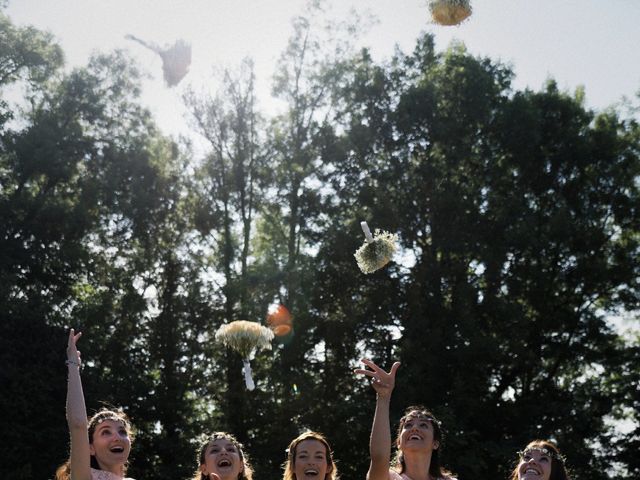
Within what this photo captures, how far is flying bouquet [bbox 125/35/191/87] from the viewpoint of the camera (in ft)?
29.8

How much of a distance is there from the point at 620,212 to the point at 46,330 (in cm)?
1429

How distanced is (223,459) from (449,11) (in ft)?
14.2

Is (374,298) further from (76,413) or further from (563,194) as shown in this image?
(76,413)

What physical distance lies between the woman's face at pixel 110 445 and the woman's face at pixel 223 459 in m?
0.50

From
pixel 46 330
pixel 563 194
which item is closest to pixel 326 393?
pixel 46 330

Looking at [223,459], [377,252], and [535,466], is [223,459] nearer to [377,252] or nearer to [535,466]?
[535,466]

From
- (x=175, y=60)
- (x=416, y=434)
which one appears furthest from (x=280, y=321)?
(x=416, y=434)

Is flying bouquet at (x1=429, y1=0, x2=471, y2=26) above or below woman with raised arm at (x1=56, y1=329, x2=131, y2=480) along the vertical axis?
above

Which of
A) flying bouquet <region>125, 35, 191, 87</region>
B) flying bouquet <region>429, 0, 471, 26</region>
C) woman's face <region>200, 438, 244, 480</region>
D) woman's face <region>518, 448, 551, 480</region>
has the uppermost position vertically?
flying bouquet <region>125, 35, 191, 87</region>

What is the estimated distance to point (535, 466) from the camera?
5.14 m

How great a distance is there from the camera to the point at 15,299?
57.9ft

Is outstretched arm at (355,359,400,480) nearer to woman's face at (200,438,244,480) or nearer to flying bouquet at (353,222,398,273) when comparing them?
woman's face at (200,438,244,480)

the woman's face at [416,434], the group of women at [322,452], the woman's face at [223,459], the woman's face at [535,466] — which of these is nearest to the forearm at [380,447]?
the group of women at [322,452]

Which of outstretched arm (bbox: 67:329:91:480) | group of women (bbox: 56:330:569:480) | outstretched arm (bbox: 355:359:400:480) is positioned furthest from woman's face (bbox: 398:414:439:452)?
outstretched arm (bbox: 67:329:91:480)
